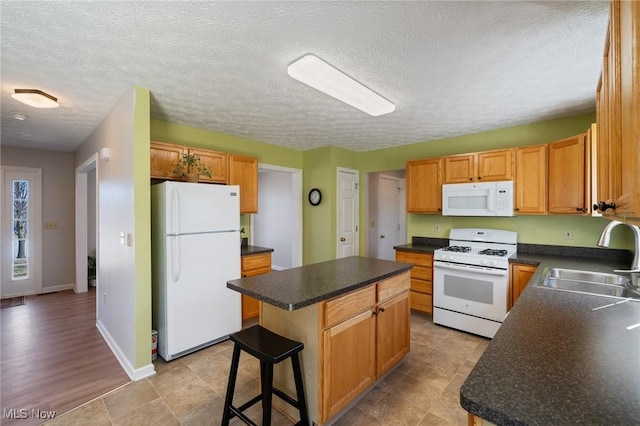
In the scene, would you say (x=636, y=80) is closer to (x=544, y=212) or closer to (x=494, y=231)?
(x=544, y=212)

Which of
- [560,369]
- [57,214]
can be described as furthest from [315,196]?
[57,214]

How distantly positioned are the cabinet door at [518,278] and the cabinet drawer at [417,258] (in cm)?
87

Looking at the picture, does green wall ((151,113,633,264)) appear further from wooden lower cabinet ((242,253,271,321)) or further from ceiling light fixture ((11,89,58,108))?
ceiling light fixture ((11,89,58,108))

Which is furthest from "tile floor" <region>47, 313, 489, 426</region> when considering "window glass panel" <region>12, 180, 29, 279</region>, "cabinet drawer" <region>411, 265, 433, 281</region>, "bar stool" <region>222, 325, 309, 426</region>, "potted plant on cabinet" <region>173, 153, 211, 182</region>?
"window glass panel" <region>12, 180, 29, 279</region>

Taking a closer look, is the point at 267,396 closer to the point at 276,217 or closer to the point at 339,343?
the point at 339,343

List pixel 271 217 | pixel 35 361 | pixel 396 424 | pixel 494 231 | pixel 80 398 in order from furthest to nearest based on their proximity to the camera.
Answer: pixel 271 217, pixel 494 231, pixel 35 361, pixel 80 398, pixel 396 424

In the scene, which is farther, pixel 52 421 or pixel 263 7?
pixel 52 421

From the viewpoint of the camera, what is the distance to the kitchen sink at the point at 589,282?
1.91 metres

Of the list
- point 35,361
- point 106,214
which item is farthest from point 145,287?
point 35,361

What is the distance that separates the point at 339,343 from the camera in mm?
1851

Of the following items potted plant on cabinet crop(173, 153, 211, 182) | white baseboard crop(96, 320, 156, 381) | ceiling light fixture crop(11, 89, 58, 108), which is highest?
ceiling light fixture crop(11, 89, 58, 108)

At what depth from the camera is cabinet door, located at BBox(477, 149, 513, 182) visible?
10.6 feet

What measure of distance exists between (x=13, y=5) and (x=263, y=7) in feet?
4.09

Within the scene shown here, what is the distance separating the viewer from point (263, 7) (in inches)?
56.7
